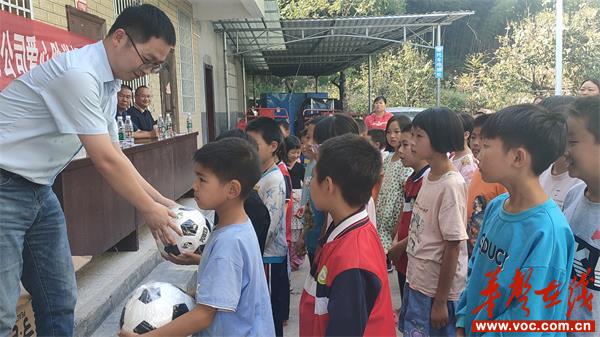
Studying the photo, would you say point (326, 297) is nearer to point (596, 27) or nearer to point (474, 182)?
point (474, 182)

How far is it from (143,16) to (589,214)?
1.93 meters

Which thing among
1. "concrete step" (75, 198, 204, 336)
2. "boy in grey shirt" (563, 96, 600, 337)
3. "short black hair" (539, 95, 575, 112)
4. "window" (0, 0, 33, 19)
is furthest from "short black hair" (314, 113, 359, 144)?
"window" (0, 0, 33, 19)

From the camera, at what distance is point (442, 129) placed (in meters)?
2.40

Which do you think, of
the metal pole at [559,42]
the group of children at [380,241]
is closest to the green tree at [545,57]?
the metal pole at [559,42]

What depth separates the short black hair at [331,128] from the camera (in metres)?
3.06

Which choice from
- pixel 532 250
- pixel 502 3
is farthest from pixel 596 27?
pixel 532 250

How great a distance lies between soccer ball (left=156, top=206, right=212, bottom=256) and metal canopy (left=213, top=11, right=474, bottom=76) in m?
10.1

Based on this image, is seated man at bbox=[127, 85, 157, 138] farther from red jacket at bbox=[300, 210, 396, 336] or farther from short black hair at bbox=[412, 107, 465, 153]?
red jacket at bbox=[300, 210, 396, 336]

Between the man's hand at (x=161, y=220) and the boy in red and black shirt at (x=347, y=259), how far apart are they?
0.59 m

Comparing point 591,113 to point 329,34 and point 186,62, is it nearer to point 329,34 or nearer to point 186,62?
point 186,62

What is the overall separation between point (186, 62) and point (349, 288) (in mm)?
8523

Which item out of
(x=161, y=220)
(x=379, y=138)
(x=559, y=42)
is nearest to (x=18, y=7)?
(x=161, y=220)

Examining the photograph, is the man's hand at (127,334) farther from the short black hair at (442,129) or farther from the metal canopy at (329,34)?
the metal canopy at (329,34)

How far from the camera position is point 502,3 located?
96.0 ft
